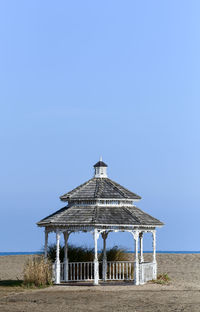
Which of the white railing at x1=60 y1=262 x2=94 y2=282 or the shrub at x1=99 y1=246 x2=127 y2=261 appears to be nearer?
the white railing at x1=60 y1=262 x2=94 y2=282

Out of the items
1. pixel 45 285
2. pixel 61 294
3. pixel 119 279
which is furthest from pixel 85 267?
pixel 61 294

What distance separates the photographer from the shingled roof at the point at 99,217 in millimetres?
28672

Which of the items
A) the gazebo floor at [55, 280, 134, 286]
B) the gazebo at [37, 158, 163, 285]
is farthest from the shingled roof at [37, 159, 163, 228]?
the gazebo floor at [55, 280, 134, 286]

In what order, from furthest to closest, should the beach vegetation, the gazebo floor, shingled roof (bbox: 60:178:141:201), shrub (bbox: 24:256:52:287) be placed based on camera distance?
the beach vegetation
shingled roof (bbox: 60:178:141:201)
the gazebo floor
shrub (bbox: 24:256:52:287)

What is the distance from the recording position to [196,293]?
2641 centimetres

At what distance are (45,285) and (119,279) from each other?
165 inches

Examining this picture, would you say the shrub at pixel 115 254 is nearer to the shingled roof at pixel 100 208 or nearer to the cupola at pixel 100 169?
the shingled roof at pixel 100 208

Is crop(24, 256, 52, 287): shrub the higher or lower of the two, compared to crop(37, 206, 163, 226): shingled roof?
lower

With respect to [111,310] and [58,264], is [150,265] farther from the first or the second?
[111,310]

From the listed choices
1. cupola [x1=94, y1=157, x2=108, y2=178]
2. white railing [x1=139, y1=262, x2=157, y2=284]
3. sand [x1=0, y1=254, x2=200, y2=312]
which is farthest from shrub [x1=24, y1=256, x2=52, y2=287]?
cupola [x1=94, y1=157, x2=108, y2=178]

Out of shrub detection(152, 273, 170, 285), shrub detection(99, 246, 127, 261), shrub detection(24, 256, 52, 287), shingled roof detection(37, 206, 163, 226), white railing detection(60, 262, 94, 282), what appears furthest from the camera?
shrub detection(99, 246, 127, 261)

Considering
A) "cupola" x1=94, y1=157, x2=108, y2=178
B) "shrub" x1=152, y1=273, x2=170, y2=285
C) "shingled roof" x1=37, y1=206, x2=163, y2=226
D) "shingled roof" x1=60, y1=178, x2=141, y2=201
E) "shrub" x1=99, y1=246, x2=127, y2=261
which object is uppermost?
"cupola" x1=94, y1=157, x2=108, y2=178

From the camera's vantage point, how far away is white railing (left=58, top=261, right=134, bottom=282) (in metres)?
31.0

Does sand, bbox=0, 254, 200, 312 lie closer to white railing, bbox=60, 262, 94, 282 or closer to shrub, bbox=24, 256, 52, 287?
shrub, bbox=24, 256, 52, 287
